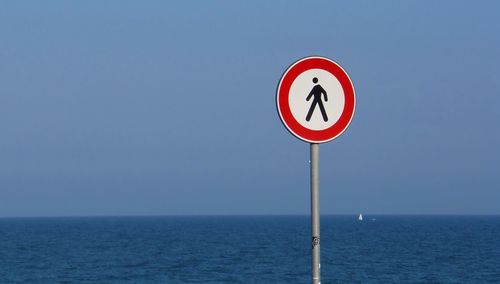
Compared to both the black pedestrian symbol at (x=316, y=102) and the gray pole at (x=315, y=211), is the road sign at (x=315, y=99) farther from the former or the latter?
the gray pole at (x=315, y=211)

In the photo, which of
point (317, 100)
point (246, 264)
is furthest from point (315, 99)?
point (246, 264)

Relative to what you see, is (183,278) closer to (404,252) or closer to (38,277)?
(38,277)

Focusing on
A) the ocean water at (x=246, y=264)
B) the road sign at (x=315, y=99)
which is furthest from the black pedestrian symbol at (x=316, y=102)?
the ocean water at (x=246, y=264)

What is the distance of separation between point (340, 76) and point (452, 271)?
66.1m

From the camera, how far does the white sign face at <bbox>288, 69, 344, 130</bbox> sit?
6.42m

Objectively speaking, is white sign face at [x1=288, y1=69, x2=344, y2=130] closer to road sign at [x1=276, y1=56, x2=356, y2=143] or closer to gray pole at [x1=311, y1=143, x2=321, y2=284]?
road sign at [x1=276, y1=56, x2=356, y2=143]

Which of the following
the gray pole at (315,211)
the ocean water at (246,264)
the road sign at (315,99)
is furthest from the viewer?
the ocean water at (246,264)

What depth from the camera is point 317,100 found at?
6.45 m

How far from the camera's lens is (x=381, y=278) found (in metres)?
63.2

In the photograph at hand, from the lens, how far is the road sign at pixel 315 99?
6402 mm

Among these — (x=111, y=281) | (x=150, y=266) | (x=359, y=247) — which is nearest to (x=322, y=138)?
(x=111, y=281)

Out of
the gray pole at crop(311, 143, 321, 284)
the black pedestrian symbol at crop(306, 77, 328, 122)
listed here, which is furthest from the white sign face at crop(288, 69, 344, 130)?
the gray pole at crop(311, 143, 321, 284)

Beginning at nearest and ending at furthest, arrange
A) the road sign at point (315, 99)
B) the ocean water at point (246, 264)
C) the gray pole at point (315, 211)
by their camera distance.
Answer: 1. the gray pole at point (315, 211)
2. the road sign at point (315, 99)
3. the ocean water at point (246, 264)

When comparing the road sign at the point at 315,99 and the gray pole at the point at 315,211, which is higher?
the road sign at the point at 315,99
